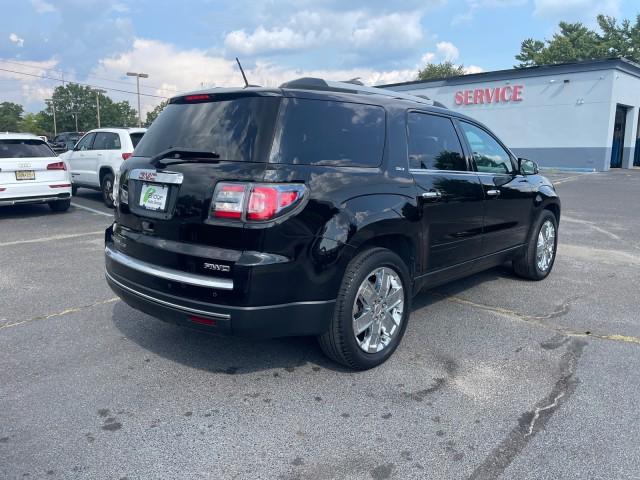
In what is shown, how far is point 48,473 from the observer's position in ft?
8.25

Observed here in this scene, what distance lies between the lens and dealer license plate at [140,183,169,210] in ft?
11.0

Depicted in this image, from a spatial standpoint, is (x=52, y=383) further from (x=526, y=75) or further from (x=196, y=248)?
(x=526, y=75)

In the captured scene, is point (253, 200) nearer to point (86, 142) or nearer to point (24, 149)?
point (24, 149)

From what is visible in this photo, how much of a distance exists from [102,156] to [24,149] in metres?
1.70

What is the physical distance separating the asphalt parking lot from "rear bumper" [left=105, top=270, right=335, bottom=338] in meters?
0.46

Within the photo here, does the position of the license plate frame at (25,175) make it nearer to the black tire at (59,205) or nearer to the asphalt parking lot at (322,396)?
the black tire at (59,205)

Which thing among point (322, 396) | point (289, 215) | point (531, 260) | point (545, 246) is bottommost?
point (322, 396)

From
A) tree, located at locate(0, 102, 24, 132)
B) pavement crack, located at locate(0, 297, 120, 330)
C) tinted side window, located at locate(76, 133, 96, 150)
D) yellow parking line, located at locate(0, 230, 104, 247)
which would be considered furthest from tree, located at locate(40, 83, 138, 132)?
pavement crack, located at locate(0, 297, 120, 330)

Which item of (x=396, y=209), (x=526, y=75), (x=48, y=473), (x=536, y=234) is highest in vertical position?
(x=526, y=75)

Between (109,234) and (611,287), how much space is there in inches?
204

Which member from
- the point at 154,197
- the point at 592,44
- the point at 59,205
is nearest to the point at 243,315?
the point at 154,197

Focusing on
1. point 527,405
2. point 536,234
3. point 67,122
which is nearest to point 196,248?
point 527,405

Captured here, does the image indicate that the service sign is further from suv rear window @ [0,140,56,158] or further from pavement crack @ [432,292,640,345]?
pavement crack @ [432,292,640,345]

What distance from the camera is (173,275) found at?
3197mm
